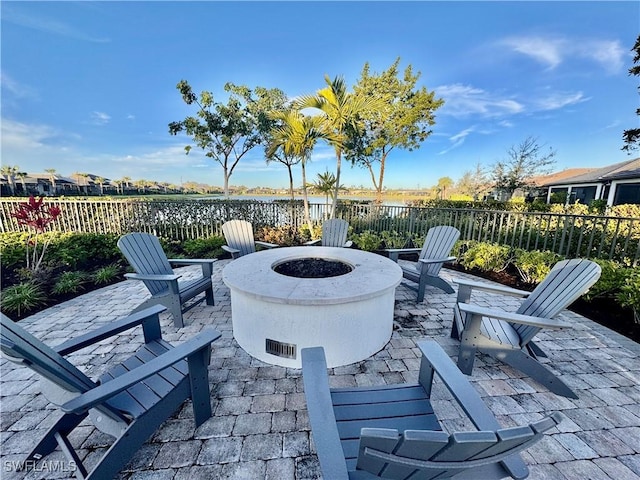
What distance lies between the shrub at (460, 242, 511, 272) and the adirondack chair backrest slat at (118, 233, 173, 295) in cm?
547

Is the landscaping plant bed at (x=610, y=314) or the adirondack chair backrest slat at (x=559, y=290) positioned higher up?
the adirondack chair backrest slat at (x=559, y=290)

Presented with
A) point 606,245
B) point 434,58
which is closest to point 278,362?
point 606,245

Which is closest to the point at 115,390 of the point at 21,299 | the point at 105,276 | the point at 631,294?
the point at 21,299

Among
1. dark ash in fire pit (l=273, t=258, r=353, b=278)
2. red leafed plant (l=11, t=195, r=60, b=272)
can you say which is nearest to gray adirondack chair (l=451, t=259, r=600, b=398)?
dark ash in fire pit (l=273, t=258, r=353, b=278)

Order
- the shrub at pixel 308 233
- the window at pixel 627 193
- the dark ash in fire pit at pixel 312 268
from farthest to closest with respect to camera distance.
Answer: the window at pixel 627 193 → the shrub at pixel 308 233 → the dark ash in fire pit at pixel 312 268

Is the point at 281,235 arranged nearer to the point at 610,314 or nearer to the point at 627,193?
the point at 610,314

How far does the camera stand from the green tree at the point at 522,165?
605 inches

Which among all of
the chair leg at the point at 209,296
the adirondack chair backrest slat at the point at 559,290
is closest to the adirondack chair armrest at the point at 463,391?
the adirondack chair backrest slat at the point at 559,290

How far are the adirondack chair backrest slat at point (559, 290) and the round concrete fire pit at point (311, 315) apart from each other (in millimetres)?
1166

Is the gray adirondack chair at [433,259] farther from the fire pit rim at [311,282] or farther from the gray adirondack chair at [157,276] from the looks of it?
the gray adirondack chair at [157,276]

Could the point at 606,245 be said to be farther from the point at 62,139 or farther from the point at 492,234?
the point at 62,139

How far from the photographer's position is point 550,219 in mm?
4688

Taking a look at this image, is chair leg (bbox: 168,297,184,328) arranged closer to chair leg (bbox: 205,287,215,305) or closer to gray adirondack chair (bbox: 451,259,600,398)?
chair leg (bbox: 205,287,215,305)

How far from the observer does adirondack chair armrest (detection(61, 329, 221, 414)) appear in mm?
1078
